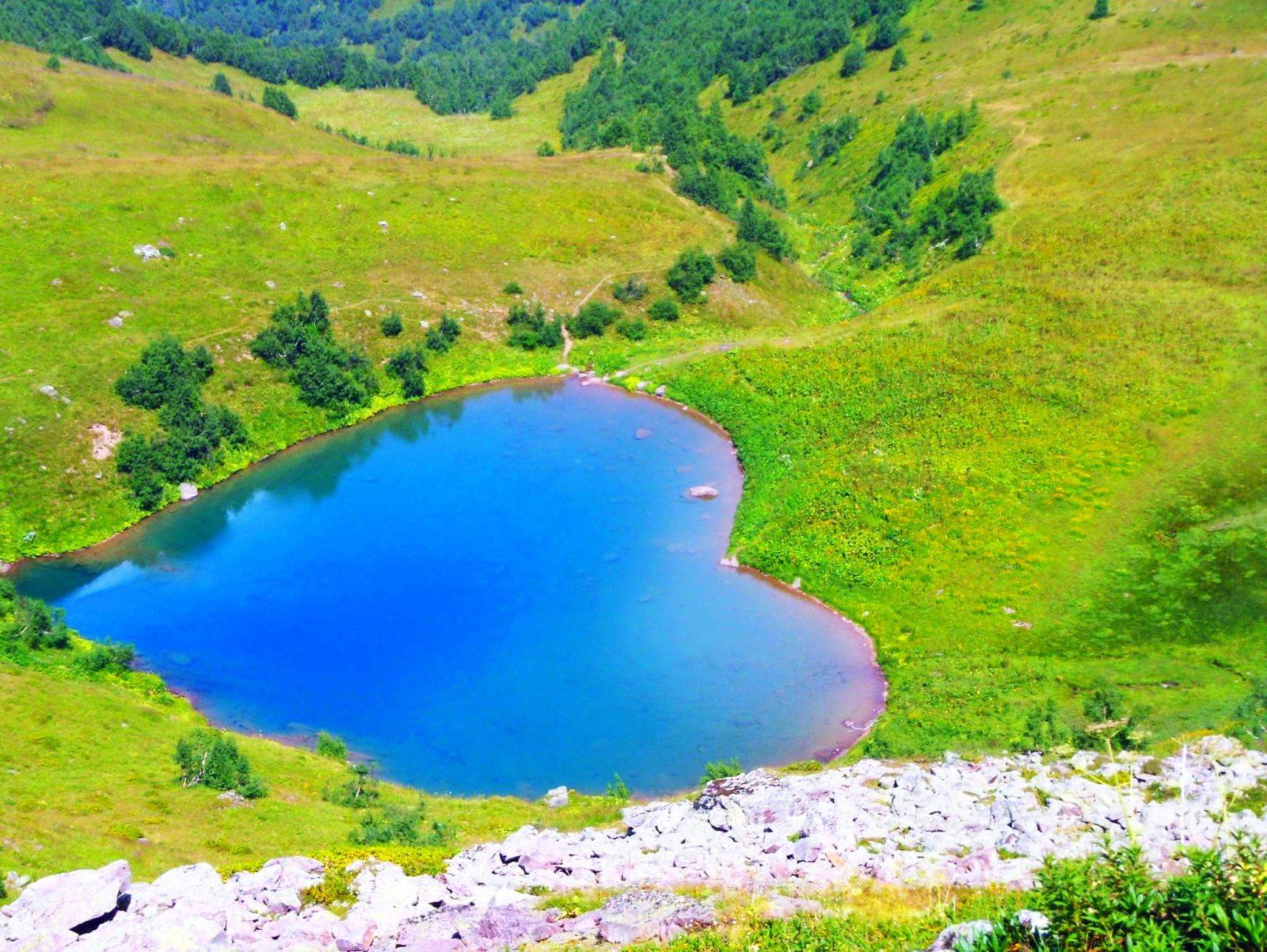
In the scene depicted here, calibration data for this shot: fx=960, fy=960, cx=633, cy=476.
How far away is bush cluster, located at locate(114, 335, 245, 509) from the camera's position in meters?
70.6

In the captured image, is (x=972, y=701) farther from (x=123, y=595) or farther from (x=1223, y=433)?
(x=123, y=595)

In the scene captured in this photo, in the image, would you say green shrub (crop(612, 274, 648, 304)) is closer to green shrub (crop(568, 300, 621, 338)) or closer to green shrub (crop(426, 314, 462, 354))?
green shrub (crop(568, 300, 621, 338))

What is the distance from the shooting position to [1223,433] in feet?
209

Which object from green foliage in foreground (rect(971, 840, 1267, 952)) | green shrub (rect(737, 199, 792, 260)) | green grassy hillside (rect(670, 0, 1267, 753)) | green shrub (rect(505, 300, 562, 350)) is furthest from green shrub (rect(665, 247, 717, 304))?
green foliage in foreground (rect(971, 840, 1267, 952))

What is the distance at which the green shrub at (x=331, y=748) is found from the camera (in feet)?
153

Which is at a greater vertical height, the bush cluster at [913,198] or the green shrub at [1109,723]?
the bush cluster at [913,198]

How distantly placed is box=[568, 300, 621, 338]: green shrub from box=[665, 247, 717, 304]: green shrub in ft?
27.0

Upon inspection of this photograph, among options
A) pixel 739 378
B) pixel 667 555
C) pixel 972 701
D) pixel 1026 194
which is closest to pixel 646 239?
pixel 739 378

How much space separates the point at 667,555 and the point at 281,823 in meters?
31.3

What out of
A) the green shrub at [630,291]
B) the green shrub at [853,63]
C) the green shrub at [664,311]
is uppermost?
the green shrub at [853,63]

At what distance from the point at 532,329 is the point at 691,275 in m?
17.8

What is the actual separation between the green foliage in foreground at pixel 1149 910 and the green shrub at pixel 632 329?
80355 millimetres

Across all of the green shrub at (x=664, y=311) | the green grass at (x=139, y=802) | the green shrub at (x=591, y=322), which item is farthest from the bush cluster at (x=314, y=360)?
the green grass at (x=139, y=802)

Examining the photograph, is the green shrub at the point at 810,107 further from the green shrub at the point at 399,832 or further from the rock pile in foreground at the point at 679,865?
the green shrub at the point at 399,832
